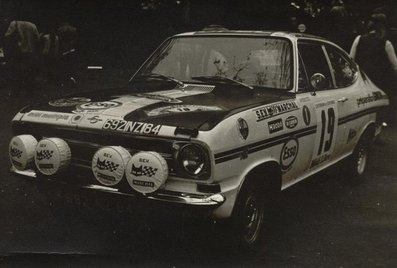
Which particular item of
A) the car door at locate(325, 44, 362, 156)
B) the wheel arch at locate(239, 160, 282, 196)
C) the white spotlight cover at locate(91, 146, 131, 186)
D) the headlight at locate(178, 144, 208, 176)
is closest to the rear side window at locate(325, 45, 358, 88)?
the car door at locate(325, 44, 362, 156)

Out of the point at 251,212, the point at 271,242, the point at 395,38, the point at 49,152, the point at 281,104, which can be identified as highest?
the point at 395,38

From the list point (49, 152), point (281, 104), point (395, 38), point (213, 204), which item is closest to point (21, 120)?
point (49, 152)

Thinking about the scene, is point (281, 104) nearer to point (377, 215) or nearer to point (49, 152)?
point (377, 215)

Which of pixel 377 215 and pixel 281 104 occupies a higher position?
pixel 281 104

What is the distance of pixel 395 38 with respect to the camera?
17.4ft

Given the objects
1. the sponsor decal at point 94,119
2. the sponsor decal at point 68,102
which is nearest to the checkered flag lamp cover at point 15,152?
the sponsor decal at point 68,102

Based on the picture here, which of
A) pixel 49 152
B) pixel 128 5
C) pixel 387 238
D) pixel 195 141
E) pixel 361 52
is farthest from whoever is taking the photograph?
pixel 361 52

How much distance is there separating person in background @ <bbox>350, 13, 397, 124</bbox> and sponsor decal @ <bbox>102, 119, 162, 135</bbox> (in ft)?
9.54

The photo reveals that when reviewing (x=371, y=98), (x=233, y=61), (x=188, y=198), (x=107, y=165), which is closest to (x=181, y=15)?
(x=233, y=61)

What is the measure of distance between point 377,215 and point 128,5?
2.47 m

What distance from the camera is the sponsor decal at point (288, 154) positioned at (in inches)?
146

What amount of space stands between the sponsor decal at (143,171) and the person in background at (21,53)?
1.76 metres

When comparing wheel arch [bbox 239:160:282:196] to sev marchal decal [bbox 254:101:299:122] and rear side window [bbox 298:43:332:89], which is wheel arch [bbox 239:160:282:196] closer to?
sev marchal decal [bbox 254:101:299:122]

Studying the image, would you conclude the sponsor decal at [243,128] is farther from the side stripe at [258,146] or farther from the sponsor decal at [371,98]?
the sponsor decal at [371,98]
